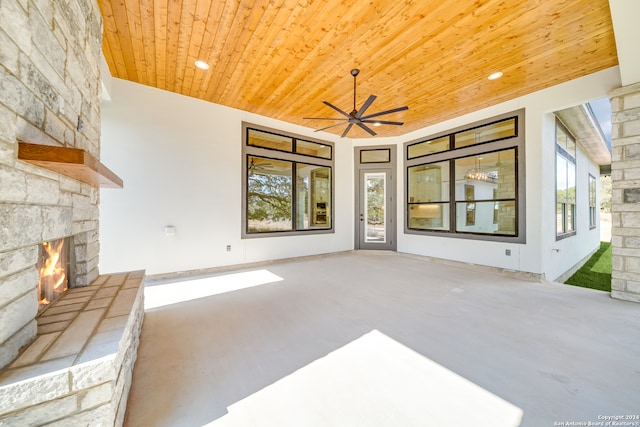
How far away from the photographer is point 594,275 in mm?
5215

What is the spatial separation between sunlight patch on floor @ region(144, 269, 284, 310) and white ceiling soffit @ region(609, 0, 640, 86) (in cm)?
506

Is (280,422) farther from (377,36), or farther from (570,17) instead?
(570,17)

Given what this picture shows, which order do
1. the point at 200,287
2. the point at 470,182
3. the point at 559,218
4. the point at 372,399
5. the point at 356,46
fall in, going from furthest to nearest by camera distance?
the point at 470,182, the point at 559,218, the point at 200,287, the point at 356,46, the point at 372,399

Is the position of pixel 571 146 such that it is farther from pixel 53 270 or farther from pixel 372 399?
pixel 53 270

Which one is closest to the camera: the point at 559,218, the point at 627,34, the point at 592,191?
the point at 627,34

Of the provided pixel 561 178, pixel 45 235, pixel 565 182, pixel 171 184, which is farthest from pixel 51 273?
pixel 565 182

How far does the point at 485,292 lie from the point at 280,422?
345 cm

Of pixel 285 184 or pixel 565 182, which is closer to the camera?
pixel 565 182

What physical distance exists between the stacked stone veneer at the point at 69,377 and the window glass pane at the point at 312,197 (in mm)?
4637

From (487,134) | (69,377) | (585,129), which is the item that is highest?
(585,129)

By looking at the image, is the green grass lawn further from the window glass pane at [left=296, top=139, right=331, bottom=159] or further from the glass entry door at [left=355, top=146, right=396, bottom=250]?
the window glass pane at [left=296, top=139, right=331, bottom=159]

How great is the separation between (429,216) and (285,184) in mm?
3666

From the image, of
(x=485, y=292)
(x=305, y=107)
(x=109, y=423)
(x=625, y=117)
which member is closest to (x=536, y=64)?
(x=625, y=117)

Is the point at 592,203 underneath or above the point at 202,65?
underneath
